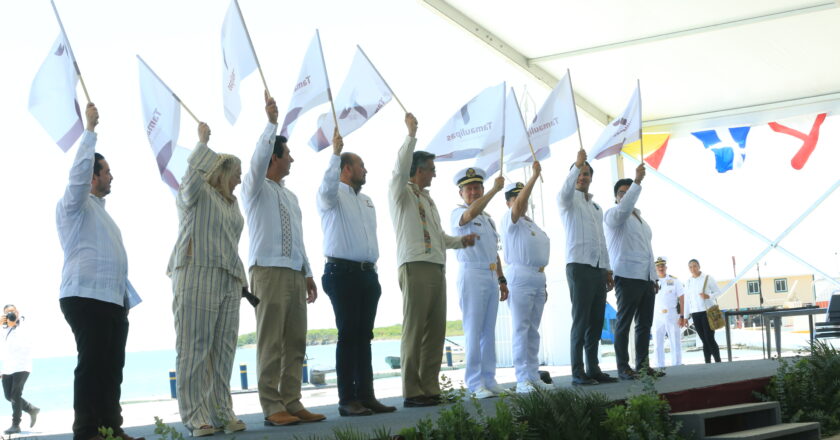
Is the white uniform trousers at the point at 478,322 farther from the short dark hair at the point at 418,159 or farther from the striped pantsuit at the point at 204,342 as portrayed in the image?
the striped pantsuit at the point at 204,342

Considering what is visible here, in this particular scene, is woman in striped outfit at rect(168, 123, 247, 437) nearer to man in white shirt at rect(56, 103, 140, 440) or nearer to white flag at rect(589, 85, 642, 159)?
man in white shirt at rect(56, 103, 140, 440)

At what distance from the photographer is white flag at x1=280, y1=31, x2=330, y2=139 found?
209 inches

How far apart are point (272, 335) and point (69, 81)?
5.27 ft

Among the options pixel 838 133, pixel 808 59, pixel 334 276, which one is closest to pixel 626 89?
pixel 808 59

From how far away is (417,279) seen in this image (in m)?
5.32

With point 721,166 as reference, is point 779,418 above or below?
below

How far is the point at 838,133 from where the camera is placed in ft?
52.7

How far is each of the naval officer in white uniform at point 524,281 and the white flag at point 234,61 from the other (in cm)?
203

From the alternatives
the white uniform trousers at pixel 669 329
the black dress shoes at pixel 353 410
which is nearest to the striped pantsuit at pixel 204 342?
the black dress shoes at pixel 353 410

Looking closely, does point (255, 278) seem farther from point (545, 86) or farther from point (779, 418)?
point (545, 86)

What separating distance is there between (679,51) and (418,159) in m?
7.59

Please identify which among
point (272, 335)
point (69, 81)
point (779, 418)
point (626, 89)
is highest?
point (626, 89)

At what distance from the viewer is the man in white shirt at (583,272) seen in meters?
6.44

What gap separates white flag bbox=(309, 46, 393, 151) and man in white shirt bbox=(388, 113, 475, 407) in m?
0.64
